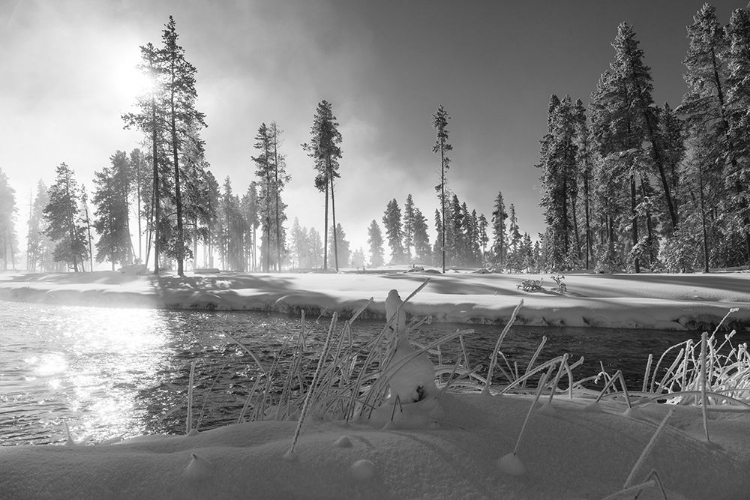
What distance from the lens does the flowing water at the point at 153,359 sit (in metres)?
4.60

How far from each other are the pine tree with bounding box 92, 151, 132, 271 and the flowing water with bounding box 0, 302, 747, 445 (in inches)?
1300

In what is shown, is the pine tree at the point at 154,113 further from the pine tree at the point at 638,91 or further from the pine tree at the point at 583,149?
the pine tree at the point at 583,149

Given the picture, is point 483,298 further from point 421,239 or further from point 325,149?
point 421,239

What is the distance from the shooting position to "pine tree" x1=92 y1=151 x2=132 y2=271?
4081 cm

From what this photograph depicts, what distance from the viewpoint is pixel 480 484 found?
3.62ft

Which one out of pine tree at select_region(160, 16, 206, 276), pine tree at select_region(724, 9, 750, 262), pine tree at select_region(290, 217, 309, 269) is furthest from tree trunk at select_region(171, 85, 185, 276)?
pine tree at select_region(290, 217, 309, 269)

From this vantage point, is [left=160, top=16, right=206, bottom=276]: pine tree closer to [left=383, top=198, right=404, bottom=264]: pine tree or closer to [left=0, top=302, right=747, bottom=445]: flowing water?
[left=0, top=302, right=747, bottom=445]: flowing water

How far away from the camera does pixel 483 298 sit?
46.5ft

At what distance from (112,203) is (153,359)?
43619 mm

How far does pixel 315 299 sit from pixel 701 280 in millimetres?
18097

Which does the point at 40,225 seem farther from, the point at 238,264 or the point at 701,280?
the point at 701,280

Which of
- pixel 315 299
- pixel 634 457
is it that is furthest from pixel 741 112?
pixel 634 457

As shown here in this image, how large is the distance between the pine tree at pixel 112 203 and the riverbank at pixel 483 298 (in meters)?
21.8

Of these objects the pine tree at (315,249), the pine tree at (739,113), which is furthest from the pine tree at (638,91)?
the pine tree at (315,249)
